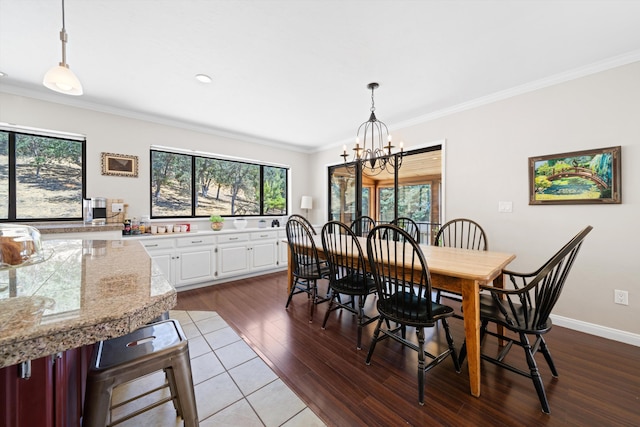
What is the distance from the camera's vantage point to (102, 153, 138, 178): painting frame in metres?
3.29

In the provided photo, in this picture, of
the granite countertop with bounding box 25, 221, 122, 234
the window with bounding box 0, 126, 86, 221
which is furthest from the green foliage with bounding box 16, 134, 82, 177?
the granite countertop with bounding box 25, 221, 122, 234

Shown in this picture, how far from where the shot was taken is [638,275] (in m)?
2.19

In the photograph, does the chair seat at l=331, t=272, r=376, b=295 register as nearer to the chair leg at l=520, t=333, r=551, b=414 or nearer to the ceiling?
the chair leg at l=520, t=333, r=551, b=414

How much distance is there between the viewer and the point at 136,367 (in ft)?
2.91

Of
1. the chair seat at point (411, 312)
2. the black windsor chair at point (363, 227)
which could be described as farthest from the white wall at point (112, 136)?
the chair seat at point (411, 312)

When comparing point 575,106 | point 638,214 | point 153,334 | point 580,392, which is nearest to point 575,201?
point 638,214

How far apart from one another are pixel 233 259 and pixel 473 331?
3.38 m

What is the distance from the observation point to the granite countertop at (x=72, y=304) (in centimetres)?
55

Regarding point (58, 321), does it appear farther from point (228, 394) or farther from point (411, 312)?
point (411, 312)

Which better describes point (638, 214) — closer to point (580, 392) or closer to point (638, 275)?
point (638, 275)

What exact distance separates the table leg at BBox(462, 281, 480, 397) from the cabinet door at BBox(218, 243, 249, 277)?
10.9 feet

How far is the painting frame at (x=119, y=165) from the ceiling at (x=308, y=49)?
602mm

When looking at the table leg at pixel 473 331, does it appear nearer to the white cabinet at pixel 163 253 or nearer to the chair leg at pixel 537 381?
the chair leg at pixel 537 381

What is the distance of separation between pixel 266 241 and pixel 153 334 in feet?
11.0
